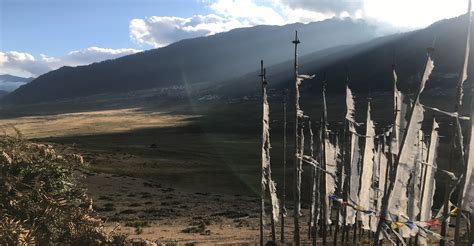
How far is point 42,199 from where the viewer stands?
41.3 feet

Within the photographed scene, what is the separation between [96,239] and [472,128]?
10.3 m

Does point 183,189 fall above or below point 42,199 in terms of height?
below

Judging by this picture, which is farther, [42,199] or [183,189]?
[183,189]

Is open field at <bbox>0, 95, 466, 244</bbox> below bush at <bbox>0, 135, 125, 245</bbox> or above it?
below

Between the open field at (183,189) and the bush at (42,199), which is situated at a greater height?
the bush at (42,199)

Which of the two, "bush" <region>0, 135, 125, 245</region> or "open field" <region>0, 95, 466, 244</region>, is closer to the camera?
"bush" <region>0, 135, 125, 245</region>

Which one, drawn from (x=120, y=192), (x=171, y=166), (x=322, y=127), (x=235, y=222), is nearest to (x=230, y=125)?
(x=171, y=166)

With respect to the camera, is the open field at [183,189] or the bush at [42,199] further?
the open field at [183,189]

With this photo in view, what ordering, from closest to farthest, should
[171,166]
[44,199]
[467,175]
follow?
[467,175]
[44,199]
[171,166]

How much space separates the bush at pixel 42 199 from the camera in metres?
12.2

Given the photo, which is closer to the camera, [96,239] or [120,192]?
[96,239]

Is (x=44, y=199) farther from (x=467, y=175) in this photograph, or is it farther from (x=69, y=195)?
(x=467, y=175)

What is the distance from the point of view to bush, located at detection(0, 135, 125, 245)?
40.1ft

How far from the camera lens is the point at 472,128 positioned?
11898mm
